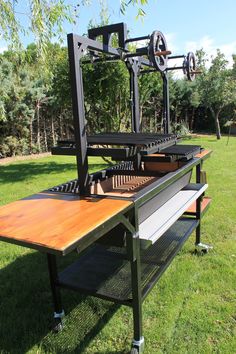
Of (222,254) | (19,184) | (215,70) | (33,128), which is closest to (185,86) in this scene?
(215,70)

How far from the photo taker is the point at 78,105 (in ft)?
6.21

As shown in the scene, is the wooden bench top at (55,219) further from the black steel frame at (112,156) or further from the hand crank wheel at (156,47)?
the hand crank wheel at (156,47)

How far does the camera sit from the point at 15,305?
8.39 feet

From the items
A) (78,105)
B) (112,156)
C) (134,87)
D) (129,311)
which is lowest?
(129,311)

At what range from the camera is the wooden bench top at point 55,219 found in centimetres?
137

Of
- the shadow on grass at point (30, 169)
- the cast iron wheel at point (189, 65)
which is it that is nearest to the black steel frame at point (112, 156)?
the cast iron wheel at point (189, 65)

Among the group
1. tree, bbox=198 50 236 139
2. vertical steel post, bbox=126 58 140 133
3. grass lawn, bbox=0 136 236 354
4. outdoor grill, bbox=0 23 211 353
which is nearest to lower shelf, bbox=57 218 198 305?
outdoor grill, bbox=0 23 211 353

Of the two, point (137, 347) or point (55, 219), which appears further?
point (137, 347)

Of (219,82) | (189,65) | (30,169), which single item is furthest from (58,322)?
(219,82)

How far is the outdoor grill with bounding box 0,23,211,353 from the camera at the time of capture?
4.99 ft

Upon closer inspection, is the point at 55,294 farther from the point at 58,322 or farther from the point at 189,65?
the point at 189,65

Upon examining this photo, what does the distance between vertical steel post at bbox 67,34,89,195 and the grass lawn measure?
3.26ft

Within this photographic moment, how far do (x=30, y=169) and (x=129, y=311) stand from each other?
650 centimetres

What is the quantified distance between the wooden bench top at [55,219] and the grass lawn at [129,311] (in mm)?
952
